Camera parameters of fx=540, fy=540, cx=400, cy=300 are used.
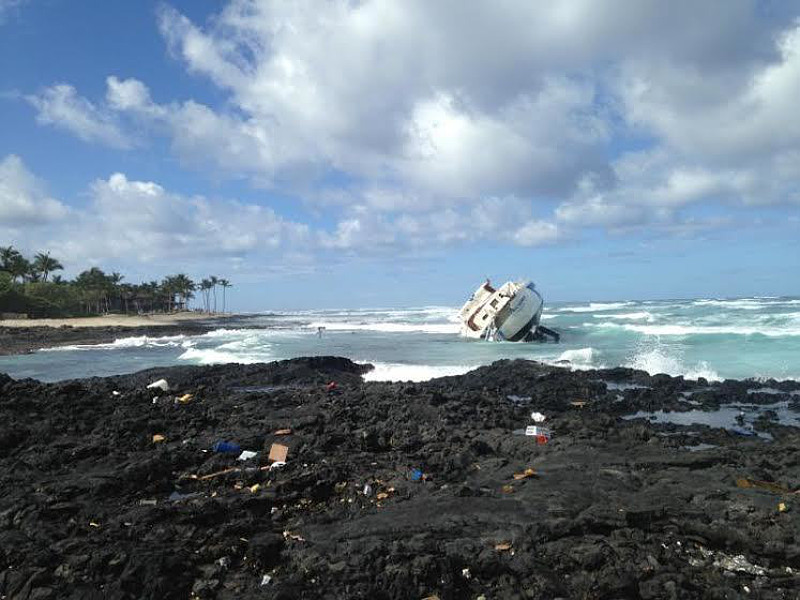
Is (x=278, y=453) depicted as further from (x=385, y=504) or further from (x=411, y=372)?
(x=411, y=372)

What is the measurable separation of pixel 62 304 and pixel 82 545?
2798 inches

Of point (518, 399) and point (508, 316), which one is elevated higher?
point (508, 316)

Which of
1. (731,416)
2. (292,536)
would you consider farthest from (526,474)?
(731,416)

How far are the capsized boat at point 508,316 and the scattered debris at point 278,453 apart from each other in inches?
1003

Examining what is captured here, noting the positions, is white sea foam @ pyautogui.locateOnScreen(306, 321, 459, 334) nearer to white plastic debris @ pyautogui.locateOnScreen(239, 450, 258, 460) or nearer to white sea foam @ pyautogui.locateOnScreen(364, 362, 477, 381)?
white sea foam @ pyautogui.locateOnScreen(364, 362, 477, 381)

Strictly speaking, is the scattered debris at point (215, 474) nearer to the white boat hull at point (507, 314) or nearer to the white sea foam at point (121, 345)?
the white boat hull at point (507, 314)

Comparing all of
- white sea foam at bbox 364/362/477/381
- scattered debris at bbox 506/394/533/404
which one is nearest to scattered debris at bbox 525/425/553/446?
scattered debris at bbox 506/394/533/404

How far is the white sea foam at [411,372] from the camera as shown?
774 inches

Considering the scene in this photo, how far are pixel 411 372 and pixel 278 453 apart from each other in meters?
12.7

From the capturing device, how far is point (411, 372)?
20.4 meters

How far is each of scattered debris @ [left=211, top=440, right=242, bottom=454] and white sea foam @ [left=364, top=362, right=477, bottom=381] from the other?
1102 cm

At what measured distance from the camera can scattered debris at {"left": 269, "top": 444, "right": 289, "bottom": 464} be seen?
7772 millimetres

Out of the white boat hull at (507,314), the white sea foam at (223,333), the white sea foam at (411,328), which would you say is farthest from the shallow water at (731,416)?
the white sea foam at (223,333)

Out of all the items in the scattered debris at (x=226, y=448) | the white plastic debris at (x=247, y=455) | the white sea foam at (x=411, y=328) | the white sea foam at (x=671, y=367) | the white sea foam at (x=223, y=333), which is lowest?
the white plastic debris at (x=247, y=455)
